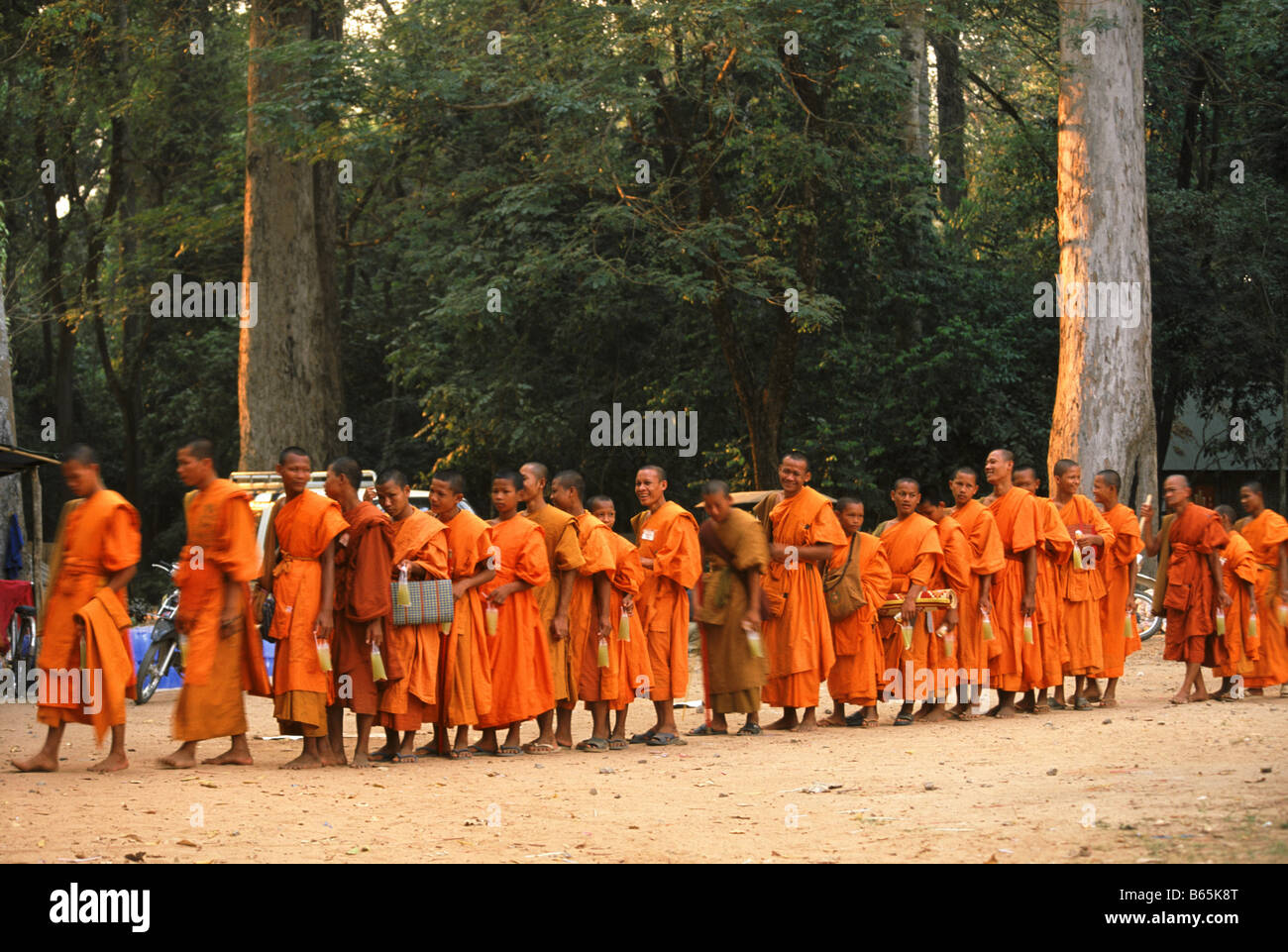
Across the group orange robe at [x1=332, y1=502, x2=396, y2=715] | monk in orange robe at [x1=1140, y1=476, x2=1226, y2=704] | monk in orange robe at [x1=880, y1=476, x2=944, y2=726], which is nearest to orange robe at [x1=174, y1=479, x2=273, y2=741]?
orange robe at [x1=332, y1=502, x2=396, y2=715]

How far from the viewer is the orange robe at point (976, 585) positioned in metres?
11.6

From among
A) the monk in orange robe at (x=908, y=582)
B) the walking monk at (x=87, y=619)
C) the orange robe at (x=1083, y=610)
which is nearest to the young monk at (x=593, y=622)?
the monk in orange robe at (x=908, y=582)

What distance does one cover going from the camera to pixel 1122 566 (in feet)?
41.3

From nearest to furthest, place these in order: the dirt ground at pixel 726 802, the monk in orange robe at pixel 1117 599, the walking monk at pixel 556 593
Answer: the dirt ground at pixel 726 802, the walking monk at pixel 556 593, the monk in orange robe at pixel 1117 599

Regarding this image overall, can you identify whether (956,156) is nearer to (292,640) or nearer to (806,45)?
(806,45)

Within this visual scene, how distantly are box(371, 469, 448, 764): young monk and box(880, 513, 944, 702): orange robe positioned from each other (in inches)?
147

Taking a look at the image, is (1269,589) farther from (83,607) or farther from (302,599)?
(83,607)

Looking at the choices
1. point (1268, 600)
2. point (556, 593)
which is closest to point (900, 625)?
point (556, 593)

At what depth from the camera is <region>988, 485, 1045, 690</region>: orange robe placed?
38.6 ft

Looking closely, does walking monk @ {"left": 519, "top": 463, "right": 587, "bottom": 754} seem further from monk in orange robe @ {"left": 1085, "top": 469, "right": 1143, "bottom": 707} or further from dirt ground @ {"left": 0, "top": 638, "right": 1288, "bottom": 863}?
monk in orange robe @ {"left": 1085, "top": 469, "right": 1143, "bottom": 707}

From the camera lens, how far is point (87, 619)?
28.0 ft

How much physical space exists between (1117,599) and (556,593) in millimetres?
4936

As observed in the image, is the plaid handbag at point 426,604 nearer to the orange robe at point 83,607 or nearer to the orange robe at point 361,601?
the orange robe at point 361,601

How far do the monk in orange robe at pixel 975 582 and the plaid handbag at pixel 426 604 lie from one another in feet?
13.9
